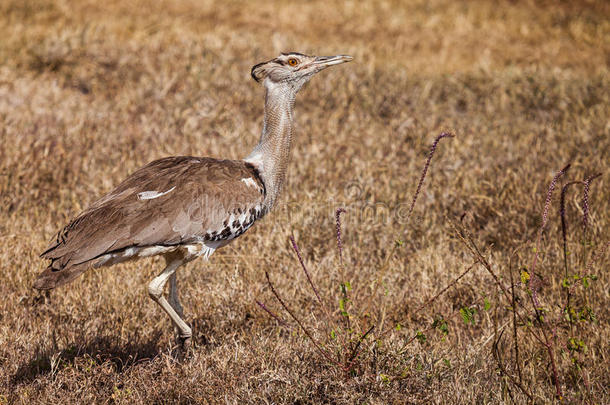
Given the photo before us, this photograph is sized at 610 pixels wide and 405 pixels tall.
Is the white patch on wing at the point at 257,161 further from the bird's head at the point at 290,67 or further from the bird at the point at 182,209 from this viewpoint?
the bird's head at the point at 290,67

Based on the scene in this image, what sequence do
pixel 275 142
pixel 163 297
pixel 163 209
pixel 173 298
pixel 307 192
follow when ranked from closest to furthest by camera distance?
1. pixel 163 209
2. pixel 163 297
3. pixel 173 298
4. pixel 275 142
5. pixel 307 192

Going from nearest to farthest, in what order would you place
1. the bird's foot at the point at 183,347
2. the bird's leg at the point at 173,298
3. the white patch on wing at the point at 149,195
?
the white patch on wing at the point at 149,195 < the bird's foot at the point at 183,347 < the bird's leg at the point at 173,298

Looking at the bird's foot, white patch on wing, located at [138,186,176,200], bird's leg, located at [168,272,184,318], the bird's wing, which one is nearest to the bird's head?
the bird's wing

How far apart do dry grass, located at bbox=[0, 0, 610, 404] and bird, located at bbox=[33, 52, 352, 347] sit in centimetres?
47

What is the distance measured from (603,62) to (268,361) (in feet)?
28.2

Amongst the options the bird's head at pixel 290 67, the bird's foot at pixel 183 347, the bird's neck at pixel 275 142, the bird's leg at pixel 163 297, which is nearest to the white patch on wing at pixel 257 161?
the bird's neck at pixel 275 142

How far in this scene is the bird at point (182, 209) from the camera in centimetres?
320

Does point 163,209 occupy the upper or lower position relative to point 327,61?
lower

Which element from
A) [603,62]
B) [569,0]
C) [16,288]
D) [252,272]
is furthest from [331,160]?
[569,0]

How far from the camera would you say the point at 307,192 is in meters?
5.14

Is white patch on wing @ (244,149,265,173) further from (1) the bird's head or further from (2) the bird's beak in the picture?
(2) the bird's beak

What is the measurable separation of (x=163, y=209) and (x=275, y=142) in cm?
84

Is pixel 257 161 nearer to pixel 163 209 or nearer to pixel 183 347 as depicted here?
pixel 163 209

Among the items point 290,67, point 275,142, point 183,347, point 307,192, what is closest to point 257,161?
point 275,142
